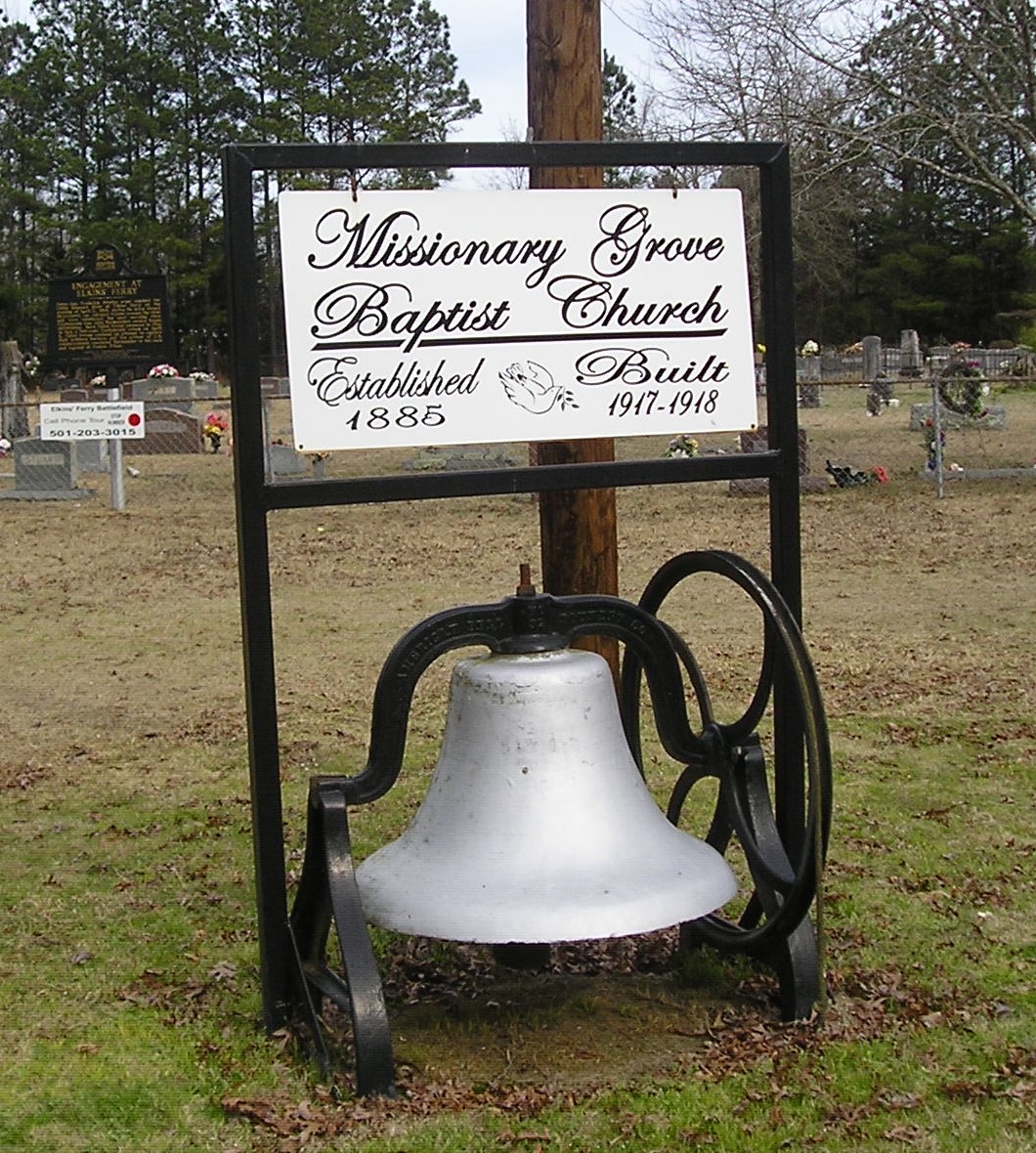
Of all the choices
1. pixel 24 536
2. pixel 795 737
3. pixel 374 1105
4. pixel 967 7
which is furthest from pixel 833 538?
pixel 374 1105

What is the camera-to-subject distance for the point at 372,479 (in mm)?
3496

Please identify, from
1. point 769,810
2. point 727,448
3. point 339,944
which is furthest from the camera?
point 727,448

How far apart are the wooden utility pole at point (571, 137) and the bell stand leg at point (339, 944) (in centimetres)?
111

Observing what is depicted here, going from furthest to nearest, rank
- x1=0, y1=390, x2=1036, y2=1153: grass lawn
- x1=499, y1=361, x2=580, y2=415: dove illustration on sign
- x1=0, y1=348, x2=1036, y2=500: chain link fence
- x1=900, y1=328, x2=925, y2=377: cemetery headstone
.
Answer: x1=900, y1=328, x2=925, y2=377: cemetery headstone → x1=0, y1=348, x2=1036, y2=500: chain link fence → x1=499, y1=361, x2=580, y2=415: dove illustration on sign → x1=0, y1=390, x2=1036, y2=1153: grass lawn

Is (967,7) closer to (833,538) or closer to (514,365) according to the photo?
(833,538)

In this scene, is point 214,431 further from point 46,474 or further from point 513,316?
point 513,316

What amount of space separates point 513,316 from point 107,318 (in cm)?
1625

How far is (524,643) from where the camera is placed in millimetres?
3576

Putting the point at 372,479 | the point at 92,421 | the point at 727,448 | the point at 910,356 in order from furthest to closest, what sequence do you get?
the point at 910,356, the point at 727,448, the point at 92,421, the point at 372,479

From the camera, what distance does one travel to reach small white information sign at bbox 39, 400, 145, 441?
16.6 m

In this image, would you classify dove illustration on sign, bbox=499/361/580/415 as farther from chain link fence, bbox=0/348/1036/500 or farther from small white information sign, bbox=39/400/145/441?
small white information sign, bbox=39/400/145/441

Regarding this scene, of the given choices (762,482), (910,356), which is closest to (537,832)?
(762,482)

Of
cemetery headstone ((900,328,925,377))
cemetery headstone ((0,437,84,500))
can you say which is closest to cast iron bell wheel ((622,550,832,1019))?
cemetery headstone ((0,437,84,500))

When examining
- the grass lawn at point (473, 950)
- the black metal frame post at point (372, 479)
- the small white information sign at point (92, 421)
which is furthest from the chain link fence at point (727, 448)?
the black metal frame post at point (372, 479)
